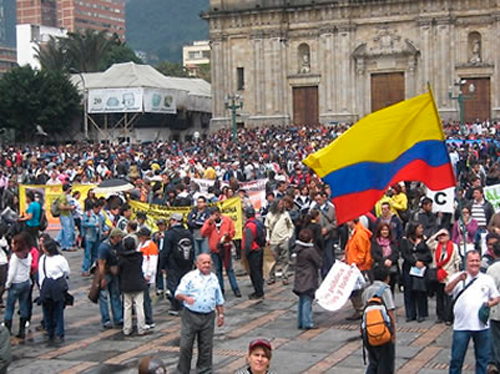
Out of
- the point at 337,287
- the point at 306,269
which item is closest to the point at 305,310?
the point at 306,269

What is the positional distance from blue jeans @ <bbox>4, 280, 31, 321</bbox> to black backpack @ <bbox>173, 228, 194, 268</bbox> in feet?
7.77

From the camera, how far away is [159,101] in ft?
219

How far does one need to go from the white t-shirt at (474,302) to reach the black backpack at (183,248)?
553 centimetres

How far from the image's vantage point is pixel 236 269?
18766mm

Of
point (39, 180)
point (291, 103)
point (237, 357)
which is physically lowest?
point (237, 357)

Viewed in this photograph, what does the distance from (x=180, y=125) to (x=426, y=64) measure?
79.1 feet

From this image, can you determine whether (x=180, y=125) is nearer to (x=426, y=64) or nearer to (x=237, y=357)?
(x=426, y=64)

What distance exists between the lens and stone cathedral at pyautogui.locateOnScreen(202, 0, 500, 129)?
56438 mm

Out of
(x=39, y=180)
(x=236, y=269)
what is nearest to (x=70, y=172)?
(x=39, y=180)

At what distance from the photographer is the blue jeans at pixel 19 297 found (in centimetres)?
1322

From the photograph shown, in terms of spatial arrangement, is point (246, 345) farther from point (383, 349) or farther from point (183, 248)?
point (383, 349)

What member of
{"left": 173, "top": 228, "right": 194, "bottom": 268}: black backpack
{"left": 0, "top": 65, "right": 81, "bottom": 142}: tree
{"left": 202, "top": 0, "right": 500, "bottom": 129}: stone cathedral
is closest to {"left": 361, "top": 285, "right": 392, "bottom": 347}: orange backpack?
{"left": 173, "top": 228, "right": 194, "bottom": 268}: black backpack

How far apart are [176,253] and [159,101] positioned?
53.3 m

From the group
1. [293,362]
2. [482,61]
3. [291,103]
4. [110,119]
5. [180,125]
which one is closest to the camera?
[293,362]
